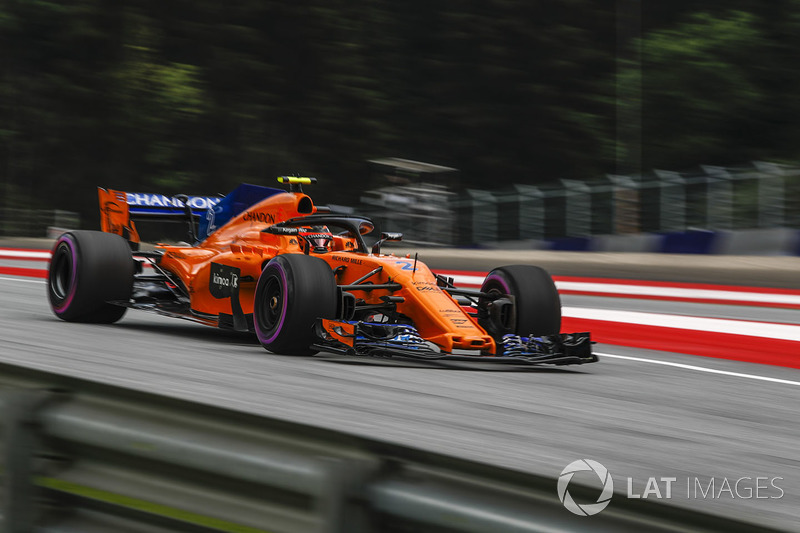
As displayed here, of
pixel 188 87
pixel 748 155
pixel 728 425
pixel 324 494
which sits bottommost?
pixel 728 425

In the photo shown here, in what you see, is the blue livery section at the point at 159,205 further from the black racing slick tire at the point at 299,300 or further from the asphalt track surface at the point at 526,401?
the black racing slick tire at the point at 299,300

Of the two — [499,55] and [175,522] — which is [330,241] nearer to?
[175,522]

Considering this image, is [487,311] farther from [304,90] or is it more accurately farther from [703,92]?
[304,90]

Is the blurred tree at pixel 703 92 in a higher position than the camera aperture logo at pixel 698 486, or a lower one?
higher

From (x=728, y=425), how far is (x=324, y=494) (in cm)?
325

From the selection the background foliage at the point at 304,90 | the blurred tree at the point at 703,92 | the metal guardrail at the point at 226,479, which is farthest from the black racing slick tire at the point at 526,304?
the background foliage at the point at 304,90

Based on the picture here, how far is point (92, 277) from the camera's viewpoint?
848 centimetres

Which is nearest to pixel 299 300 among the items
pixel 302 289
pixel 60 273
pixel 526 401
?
pixel 302 289

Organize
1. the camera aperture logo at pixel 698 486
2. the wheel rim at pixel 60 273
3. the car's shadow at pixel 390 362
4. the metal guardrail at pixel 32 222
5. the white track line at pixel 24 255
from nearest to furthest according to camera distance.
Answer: the camera aperture logo at pixel 698 486, the car's shadow at pixel 390 362, the wheel rim at pixel 60 273, the white track line at pixel 24 255, the metal guardrail at pixel 32 222

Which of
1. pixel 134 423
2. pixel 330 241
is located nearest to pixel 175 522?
pixel 134 423

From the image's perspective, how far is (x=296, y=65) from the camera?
39.3m

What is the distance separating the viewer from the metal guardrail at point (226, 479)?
2.03 metres

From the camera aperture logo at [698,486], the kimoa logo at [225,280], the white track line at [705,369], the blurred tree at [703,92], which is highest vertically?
the blurred tree at [703,92]

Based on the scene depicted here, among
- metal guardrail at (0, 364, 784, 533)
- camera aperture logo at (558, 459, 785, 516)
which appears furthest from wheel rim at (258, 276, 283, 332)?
metal guardrail at (0, 364, 784, 533)
